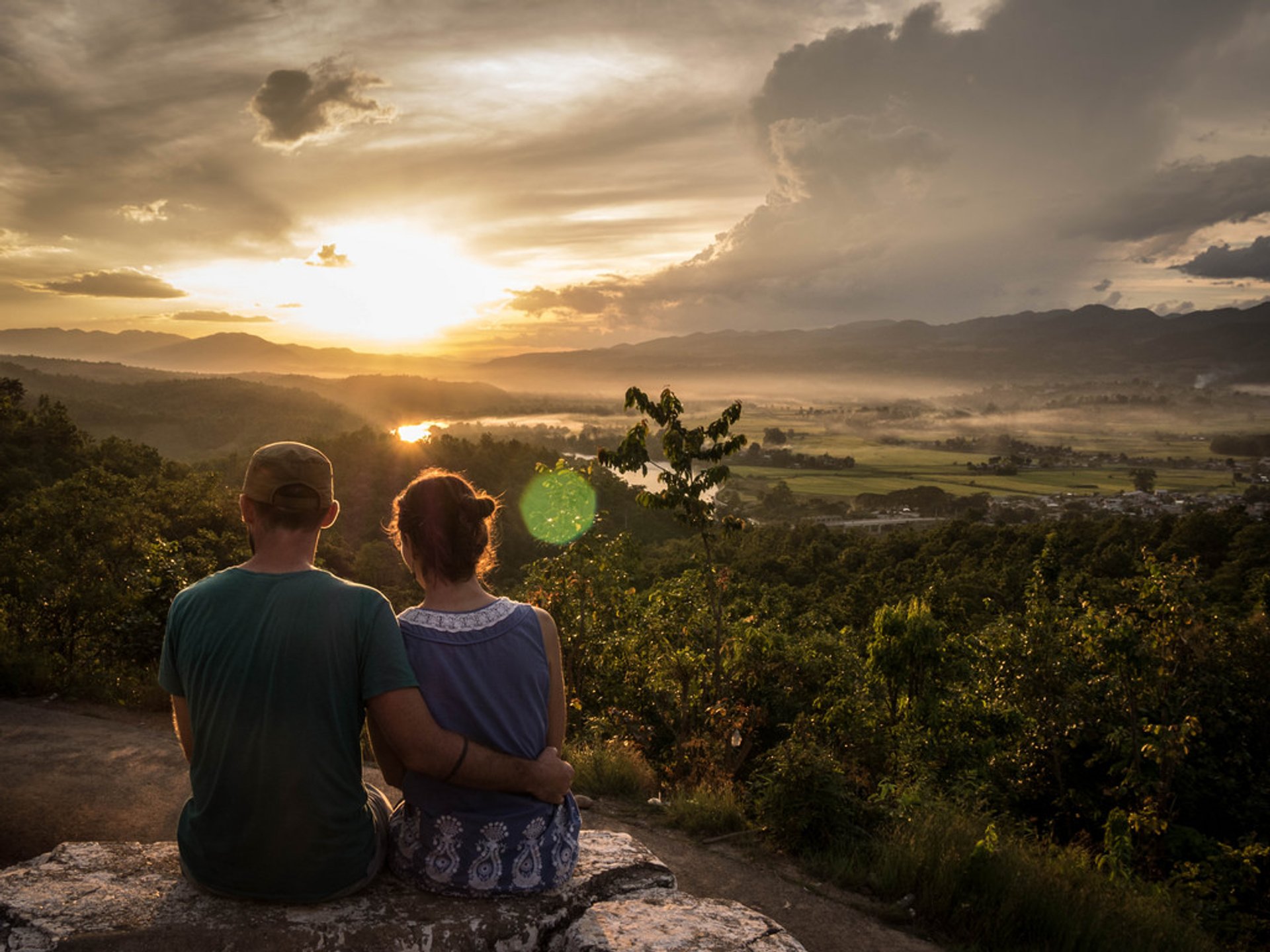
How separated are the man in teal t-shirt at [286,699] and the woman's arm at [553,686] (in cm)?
20

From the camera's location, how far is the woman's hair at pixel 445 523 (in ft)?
8.00

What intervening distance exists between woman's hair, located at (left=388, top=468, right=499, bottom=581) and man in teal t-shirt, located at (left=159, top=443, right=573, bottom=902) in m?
0.21

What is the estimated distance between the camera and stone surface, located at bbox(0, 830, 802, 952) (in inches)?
91.5

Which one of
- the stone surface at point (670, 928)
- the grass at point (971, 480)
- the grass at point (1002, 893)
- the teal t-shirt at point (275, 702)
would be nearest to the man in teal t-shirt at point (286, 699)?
the teal t-shirt at point (275, 702)

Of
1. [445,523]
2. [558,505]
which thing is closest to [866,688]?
[558,505]

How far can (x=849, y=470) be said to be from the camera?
453 ft

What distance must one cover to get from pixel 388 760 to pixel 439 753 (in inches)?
12.0

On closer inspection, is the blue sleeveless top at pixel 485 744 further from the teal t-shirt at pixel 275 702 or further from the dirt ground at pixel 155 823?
the dirt ground at pixel 155 823

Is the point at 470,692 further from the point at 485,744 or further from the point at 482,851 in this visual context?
the point at 482,851

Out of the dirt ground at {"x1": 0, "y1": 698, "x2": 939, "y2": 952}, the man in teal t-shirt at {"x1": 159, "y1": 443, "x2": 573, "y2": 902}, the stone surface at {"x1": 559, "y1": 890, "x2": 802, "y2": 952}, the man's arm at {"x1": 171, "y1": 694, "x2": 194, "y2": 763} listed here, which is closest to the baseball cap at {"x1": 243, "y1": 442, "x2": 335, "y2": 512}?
the man in teal t-shirt at {"x1": 159, "y1": 443, "x2": 573, "y2": 902}

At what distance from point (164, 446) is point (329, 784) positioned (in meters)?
154

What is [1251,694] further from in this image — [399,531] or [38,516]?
[38,516]

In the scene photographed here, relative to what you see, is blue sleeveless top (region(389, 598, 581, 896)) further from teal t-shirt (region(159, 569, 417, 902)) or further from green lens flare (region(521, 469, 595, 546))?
green lens flare (region(521, 469, 595, 546))

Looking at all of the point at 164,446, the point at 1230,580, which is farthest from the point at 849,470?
the point at 164,446
